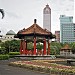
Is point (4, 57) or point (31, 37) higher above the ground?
point (31, 37)

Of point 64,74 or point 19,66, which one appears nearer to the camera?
point 64,74

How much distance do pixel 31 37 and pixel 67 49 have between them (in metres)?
57.1

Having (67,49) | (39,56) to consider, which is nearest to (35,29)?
(39,56)

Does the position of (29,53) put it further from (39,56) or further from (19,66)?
(19,66)

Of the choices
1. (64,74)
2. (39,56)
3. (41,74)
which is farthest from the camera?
(39,56)

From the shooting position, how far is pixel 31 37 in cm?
5547

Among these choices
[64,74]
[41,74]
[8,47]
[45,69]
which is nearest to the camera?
[64,74]

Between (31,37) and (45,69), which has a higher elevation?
(31,37)

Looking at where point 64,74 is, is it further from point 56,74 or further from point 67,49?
point 67,49

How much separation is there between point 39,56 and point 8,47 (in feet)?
160

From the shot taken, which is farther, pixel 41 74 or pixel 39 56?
pixel 39 56

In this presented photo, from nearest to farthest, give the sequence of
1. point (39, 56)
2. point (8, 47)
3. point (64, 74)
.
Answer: point (64, 74)
point (39, 56)
point (8, 47)

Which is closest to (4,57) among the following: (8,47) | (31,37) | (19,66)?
(31,37)

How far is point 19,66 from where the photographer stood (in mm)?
29375
